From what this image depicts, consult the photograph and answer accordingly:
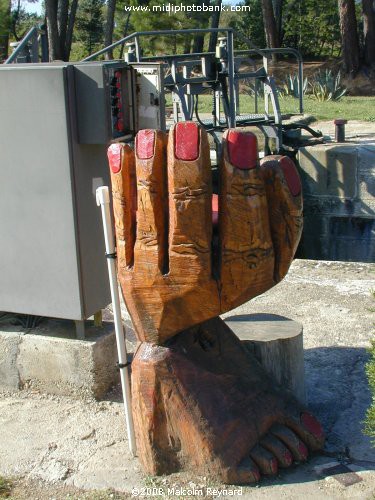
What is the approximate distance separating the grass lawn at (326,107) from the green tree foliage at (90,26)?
2007 centimetres

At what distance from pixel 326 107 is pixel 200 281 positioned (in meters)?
13.3

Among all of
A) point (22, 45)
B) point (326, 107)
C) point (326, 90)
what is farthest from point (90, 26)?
point (22, 45)

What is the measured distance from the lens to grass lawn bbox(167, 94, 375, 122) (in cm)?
1415

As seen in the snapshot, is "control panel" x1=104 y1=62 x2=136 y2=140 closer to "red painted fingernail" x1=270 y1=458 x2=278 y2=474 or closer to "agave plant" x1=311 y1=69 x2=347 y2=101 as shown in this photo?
"red painted fingernail" x1=270 y1=458 x2=278 y2=474

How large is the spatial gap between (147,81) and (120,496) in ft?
7.42

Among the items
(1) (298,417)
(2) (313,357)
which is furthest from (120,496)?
(2) (313,357)

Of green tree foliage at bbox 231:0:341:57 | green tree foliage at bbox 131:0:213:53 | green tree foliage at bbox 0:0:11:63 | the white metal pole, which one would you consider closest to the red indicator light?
the white metal pole

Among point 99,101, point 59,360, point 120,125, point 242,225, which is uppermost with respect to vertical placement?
point 99,101

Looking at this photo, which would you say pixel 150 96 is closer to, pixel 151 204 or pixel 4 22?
pixel 151 204

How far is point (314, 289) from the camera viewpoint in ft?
19.9

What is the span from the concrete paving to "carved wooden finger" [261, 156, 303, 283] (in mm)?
1057

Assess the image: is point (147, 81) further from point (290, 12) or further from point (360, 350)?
point (290, 12)

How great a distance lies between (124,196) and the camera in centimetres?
326

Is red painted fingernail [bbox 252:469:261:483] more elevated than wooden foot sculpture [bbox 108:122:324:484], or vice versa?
wooden foot sculpture [bbox 108:122:324:484]
